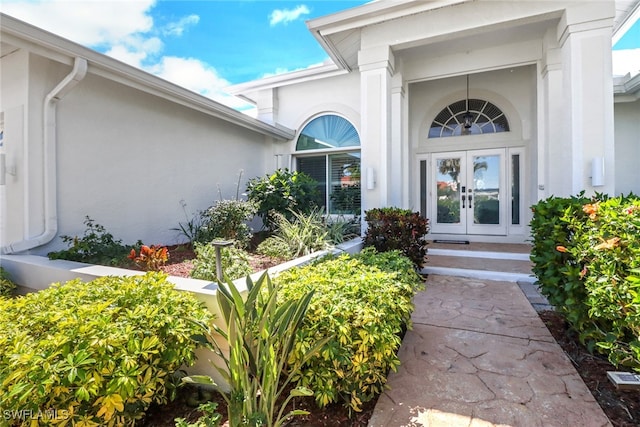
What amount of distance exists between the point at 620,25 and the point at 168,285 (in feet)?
27.1

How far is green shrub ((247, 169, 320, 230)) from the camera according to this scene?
20.5 feet

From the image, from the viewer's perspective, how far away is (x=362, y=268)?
287 centimetres

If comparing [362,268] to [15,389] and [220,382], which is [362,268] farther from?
[15,389]

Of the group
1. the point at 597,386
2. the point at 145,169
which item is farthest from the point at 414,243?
the point at 145,169

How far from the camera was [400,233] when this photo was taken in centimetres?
494

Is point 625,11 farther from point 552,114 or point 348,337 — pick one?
point 348,337

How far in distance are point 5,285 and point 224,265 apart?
2584mm

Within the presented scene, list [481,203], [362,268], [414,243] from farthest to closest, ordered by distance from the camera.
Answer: [481,203], [414,243], [362,268]

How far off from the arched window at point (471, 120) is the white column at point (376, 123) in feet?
9.18

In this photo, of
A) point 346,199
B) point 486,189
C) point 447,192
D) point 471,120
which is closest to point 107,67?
point 346,199

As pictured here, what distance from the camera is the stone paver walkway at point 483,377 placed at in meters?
2.01

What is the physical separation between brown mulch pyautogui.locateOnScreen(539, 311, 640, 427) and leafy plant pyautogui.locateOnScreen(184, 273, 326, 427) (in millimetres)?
2046

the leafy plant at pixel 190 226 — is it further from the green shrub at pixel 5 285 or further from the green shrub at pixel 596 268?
the green shrub at pixel 596 268

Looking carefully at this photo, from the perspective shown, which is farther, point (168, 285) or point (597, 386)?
point (168, 285)
